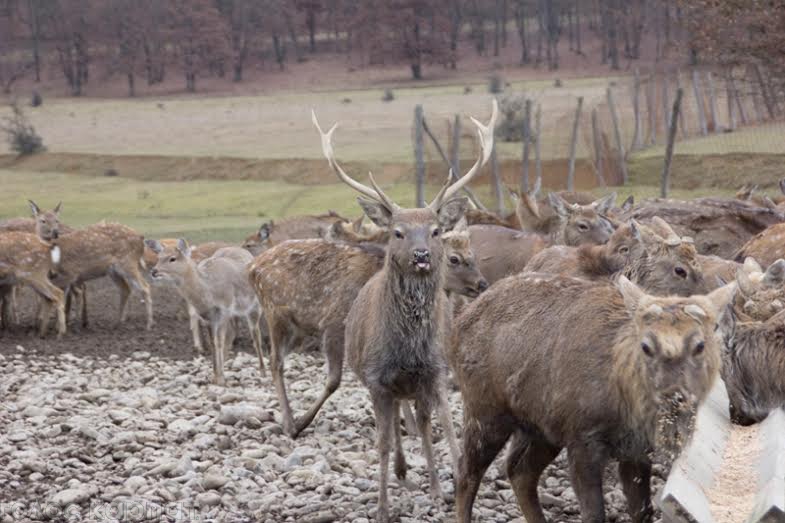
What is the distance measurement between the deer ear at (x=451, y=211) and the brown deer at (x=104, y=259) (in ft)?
27.4

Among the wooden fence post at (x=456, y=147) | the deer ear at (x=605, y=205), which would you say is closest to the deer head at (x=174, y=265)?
the deer ear at (x=605, y=205)

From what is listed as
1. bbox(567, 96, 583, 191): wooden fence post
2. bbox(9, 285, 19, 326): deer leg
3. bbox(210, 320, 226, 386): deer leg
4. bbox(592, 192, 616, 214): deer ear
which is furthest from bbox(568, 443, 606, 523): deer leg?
bbox(567, 96, 583, 191): wooden fence post

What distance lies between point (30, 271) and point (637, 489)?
11185 millimetres

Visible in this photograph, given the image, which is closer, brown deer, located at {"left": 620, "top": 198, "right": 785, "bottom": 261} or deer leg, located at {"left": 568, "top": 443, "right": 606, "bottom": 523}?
deer leg, located at {"left": 568, "top": 443, "right": 606, "bottom": 523}

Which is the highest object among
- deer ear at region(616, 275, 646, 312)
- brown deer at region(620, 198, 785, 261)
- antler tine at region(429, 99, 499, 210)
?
antler tine at region(429, 99, 499, 210)

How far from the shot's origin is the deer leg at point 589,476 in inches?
248

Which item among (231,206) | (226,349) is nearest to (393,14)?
(231,206)

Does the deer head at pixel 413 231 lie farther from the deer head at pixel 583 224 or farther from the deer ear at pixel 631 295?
the deer head at pixel 583 224

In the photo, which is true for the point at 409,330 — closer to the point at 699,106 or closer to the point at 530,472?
the point at 530,472

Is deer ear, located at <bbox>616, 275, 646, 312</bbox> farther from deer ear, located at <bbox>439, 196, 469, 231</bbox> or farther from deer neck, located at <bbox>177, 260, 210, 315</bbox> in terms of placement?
deer neck, located at <bbox>177, 260, 210, 315</bbox>

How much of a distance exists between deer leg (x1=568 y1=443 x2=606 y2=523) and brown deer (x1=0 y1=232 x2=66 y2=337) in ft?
35.1

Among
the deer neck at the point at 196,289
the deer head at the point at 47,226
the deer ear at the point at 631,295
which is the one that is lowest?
the deer neck at the point at 196,289

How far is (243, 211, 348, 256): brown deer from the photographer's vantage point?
686 inches

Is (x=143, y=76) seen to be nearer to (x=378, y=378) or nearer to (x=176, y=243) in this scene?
(x=176, y=243)
